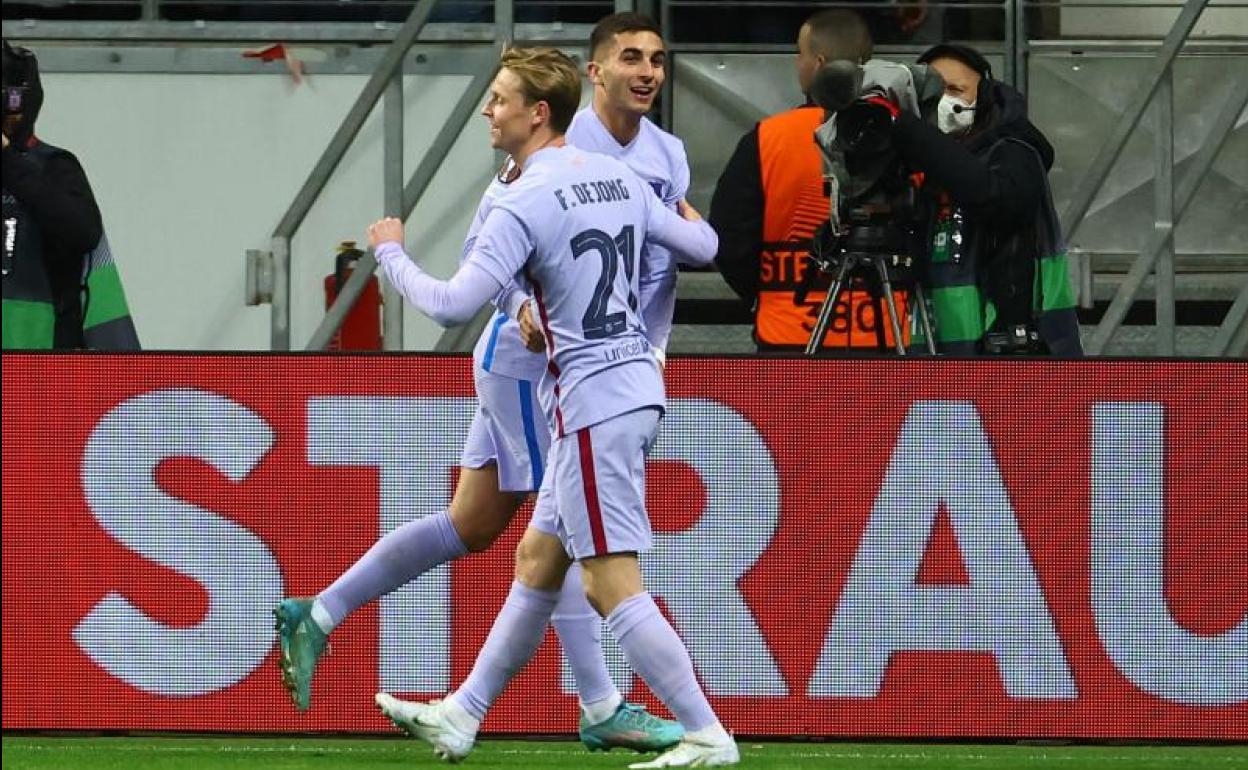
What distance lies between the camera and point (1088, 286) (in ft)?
35.1

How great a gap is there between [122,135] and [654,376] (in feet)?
16.1

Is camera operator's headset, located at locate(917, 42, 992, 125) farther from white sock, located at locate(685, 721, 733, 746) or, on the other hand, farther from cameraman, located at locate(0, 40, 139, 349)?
white sock, located at locate(685, 721, 733, 746)

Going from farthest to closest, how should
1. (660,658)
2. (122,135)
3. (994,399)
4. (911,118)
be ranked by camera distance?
(122,135) < (911,118) < (994,399) < (660,658)

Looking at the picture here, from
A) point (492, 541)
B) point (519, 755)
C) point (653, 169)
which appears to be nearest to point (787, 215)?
point (653, 169)

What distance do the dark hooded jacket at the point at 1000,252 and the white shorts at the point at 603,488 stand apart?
2.28 metres

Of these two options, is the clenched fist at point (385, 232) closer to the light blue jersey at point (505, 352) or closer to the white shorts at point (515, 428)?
the light blue jersey at point (505, 352)

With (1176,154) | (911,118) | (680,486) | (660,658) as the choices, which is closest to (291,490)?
(680,486)

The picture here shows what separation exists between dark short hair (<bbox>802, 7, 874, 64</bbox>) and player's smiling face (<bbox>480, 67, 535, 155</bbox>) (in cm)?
232

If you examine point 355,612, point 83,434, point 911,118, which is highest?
point 911,118

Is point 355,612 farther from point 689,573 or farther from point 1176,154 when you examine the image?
point 1176,154

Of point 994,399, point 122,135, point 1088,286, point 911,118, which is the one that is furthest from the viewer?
point 122,135

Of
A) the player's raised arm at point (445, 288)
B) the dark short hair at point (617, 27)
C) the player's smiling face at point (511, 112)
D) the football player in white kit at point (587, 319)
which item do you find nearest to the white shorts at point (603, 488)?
the football player in white kit at point (587, 319)

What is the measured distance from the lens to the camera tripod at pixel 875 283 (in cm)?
918

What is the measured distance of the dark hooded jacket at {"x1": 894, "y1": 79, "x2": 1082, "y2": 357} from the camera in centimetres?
920
